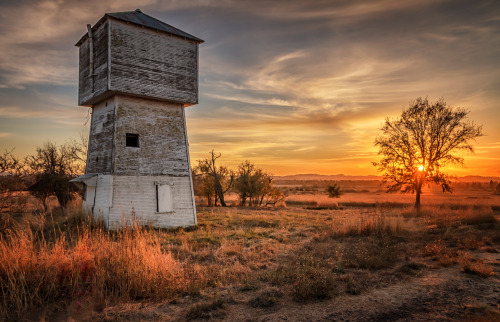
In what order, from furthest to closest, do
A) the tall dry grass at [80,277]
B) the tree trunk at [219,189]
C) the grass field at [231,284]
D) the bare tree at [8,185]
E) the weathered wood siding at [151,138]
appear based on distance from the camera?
the tree trunk at [219,189] < the weathered wood siding at [151,138] < the bare tree at [8,185] < the tall dry grass at [80,277] < the grass field at [231,284]

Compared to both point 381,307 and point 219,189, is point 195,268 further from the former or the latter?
point 219,189

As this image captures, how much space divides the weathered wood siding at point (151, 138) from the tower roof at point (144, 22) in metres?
3.96

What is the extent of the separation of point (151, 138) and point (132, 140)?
1.02m

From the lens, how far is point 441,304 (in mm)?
6148

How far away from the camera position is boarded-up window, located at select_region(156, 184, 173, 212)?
16828mm

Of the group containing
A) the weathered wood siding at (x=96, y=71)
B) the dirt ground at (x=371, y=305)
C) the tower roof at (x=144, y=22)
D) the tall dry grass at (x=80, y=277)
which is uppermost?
the tower roof at (x=144, y=22)

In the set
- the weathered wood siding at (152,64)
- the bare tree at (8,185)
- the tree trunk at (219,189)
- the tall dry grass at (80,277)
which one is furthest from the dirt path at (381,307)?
the tree trunk at (219,189)

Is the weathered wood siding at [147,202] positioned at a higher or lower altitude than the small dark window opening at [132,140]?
lower

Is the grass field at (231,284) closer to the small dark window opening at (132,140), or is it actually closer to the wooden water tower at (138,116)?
the wooden water tower at (138,116)

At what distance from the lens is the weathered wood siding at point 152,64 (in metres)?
15.9

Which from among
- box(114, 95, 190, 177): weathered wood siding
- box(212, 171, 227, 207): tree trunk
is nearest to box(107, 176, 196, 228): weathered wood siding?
box(114, 95, 190, 177): weathered wood siding

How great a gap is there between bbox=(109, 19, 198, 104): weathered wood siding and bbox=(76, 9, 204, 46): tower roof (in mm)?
257

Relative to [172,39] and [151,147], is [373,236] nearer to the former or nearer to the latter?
[151,147]

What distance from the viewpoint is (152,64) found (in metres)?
16.9
